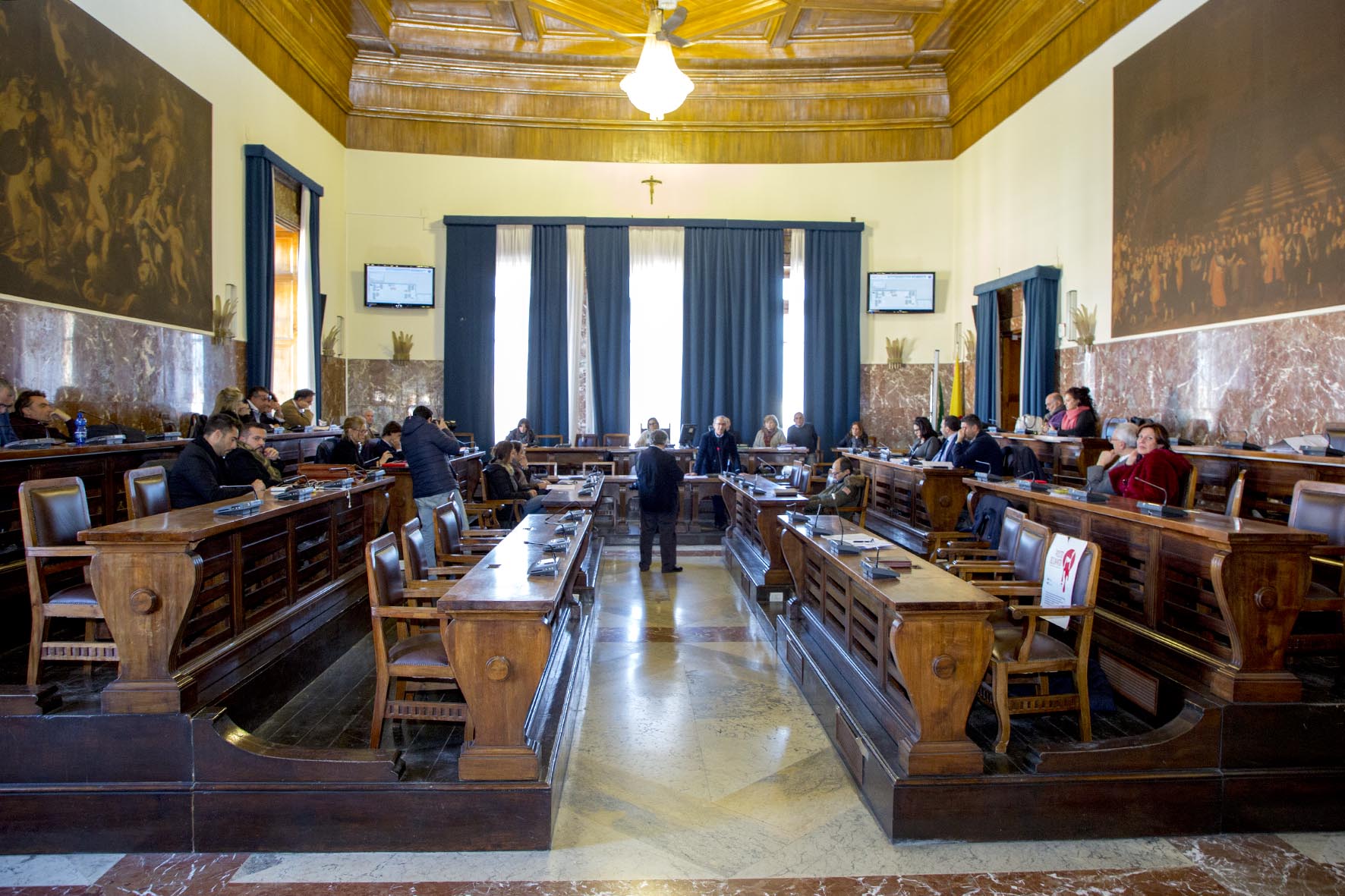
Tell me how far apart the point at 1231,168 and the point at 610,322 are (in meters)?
8.54

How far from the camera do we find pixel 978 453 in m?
7.73

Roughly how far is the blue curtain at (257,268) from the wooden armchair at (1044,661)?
8694 mm

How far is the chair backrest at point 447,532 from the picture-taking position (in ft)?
15.1

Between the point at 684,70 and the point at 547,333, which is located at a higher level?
the point at 684,70

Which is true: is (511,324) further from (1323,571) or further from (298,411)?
(1323,571)

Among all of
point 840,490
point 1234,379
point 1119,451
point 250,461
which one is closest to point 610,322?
point 840,490

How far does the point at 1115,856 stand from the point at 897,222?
11851 millimetres

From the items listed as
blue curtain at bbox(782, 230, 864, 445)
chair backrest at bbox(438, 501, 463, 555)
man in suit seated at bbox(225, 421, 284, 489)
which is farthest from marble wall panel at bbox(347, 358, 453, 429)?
chair backrest at bbox(438, 501, 463, 555)

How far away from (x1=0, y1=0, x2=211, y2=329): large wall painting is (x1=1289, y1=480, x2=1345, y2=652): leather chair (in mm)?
7940

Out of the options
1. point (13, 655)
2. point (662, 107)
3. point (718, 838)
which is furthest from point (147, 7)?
point (718, 838)

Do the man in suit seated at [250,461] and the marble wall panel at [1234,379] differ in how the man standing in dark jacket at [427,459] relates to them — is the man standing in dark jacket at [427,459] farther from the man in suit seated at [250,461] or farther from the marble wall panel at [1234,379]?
the marble wall panel at [1234,379]

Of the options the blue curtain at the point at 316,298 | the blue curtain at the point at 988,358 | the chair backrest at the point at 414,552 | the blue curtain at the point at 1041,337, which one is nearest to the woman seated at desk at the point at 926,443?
the blue curtain at the point at 1041,337

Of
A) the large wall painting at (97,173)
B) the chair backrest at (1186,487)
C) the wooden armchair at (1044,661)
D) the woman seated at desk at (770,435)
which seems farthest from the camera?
the woman seated at desk at (770,435)

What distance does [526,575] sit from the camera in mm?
3539
